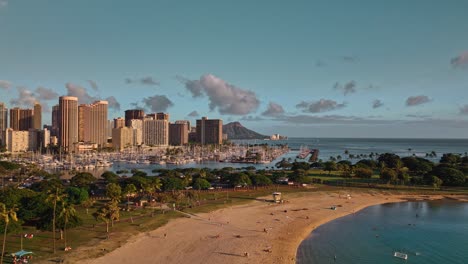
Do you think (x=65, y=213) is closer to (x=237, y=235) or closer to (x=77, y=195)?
(x=77, y=195)

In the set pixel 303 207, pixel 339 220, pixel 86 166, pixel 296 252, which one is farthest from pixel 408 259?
pixel 86 166

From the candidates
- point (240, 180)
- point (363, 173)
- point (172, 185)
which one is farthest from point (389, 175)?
point (172, 185)

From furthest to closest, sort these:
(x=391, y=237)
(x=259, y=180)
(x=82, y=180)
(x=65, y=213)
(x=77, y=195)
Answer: (x=259, y=180) < (x=82, y=180) < (x=77, y=195) < (x=391, y=237) < (x=65, y=213)

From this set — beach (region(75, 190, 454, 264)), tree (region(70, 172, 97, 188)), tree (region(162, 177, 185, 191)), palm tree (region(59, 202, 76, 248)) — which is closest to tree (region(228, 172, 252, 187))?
beach (region(75, 190, 454, 264))

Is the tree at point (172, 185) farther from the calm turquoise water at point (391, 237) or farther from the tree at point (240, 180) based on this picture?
the calm turquoise water at point (391, 237)

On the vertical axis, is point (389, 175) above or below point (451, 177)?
above

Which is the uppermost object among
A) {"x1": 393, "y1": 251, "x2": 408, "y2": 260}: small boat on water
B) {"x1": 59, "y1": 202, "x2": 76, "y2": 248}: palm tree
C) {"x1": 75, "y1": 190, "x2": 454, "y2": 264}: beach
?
{"x1": 59, "y1": 202, "x2": 76, "y2": 248}: palm tree

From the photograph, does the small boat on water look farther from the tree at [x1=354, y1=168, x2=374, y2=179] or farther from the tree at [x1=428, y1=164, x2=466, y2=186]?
the tree at [x1=354, y1=168, x2=374, y2=179]
